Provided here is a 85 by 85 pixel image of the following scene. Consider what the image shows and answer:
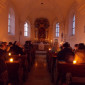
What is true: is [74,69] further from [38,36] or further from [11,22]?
[38,36]


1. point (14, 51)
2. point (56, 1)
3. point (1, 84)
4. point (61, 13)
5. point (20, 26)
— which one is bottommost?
point (1, 84)

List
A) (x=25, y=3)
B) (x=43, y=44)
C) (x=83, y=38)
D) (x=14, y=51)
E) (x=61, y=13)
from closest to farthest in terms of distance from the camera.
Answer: (x=14, y=51), (x=83, y=38), (x=25, y=3), (x=61, y=13), (x=43, y=44)

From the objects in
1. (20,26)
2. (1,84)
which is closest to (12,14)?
(20,26)

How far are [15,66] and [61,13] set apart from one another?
33.8 ft

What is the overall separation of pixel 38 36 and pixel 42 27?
1.32 metres

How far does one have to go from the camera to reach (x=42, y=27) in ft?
57.1

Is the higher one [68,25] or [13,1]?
[13,1]

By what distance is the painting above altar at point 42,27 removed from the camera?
17.2 meters

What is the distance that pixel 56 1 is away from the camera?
1181cm

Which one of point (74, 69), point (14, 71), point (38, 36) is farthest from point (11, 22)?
point (74, 69)

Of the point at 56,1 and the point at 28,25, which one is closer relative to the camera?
the point at 56,1

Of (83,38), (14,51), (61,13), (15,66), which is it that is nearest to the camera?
(15,66)

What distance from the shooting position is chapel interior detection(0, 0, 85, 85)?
4105mm

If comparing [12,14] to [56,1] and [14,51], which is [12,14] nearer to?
[56,1]
